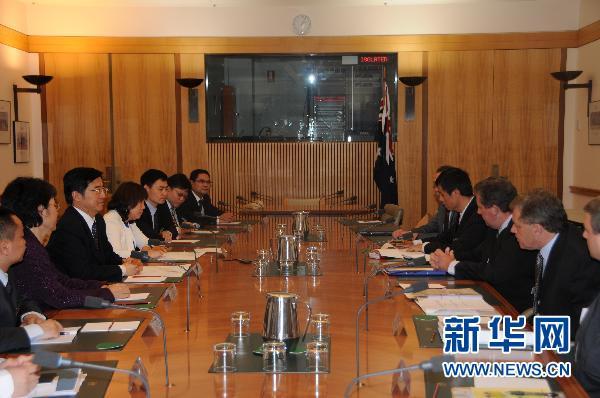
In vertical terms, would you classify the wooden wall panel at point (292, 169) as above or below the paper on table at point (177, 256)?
above

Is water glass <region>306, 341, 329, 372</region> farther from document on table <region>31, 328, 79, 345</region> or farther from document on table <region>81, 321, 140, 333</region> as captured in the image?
document on table <region>31, 328, 79, 345</region>

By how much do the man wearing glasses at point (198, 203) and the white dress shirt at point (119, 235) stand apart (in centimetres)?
207

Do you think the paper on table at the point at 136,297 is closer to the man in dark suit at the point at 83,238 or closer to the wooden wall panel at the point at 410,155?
the man in dark suit at the point at 83,238

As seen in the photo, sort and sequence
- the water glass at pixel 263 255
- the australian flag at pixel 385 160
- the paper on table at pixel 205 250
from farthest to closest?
the australian flag at pixel 385 160 < the paper on table at pixel 205 250 < the water glass at pixel 263 255

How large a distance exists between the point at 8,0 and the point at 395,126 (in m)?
4.95

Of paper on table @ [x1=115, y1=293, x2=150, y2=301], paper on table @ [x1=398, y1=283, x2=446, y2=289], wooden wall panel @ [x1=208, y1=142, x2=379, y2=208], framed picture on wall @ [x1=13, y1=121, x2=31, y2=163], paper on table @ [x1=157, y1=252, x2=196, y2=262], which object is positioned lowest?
paper on table @ [x1=398, y1=283, x2=446, y2=289]

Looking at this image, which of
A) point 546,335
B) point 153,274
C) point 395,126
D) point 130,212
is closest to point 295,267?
point 153,274

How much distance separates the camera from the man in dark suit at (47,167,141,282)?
407 cm

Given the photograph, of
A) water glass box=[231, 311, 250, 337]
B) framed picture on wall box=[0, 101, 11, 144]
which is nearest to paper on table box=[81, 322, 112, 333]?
water glass box=[231, 311, 250, 337]

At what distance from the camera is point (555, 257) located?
10.9 feet

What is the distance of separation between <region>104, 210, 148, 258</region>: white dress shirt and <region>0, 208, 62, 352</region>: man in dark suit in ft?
5.45

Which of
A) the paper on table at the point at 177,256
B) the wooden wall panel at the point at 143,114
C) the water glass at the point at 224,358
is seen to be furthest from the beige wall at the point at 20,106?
the water glass at the point at 224,358

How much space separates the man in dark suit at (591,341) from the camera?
8.41 ft

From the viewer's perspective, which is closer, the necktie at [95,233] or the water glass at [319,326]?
the water glass at [319,326]
